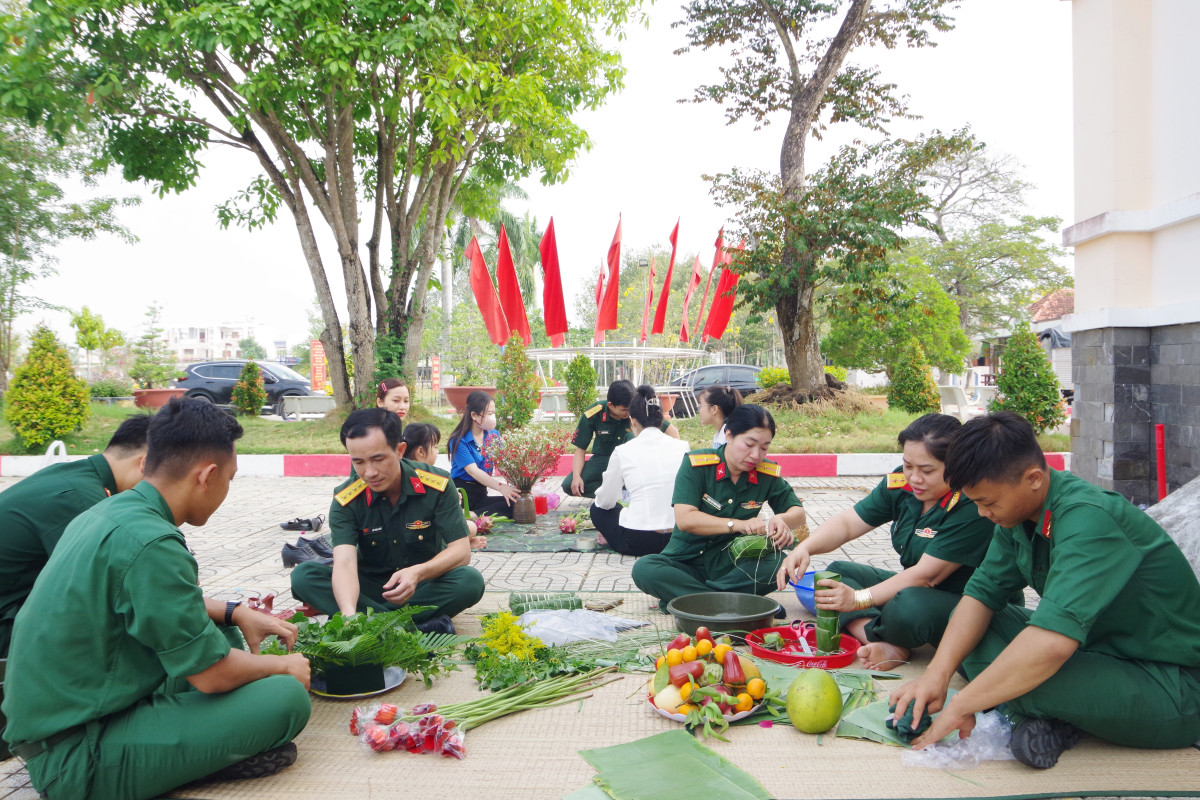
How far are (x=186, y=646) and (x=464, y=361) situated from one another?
22.5 meters

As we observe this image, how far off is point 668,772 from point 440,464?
8917 mm

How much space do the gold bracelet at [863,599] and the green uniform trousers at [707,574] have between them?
0.84m

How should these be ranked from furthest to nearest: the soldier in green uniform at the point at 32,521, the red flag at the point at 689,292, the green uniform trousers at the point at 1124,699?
the red flag at the point at 689,292, the soldier in green uniform at the point at 32,521, the green uniform trousers at the point at 1124,699

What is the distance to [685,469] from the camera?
14.4 feet

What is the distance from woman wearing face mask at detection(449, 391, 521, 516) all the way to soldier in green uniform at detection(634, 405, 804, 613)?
272 cm

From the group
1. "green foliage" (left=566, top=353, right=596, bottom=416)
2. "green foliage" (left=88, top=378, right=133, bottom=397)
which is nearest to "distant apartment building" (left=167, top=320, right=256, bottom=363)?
"green foliage" (left=88, top=378, right=133, bottom=397)

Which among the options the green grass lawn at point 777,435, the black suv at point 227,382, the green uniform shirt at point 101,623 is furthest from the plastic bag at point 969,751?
the black suv at point 227,382

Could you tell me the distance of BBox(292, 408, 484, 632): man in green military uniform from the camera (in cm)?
387

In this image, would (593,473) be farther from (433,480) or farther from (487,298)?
(487,298)

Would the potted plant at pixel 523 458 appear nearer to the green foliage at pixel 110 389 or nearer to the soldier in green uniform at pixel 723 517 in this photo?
the soldier in green uniform at pixel 723 517

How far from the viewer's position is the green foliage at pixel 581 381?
12.9m

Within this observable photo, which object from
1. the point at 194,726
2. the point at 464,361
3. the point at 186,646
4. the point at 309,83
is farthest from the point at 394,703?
the point at 464,361

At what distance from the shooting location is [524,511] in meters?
7.37

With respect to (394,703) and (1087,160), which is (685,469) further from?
(1087,160)
